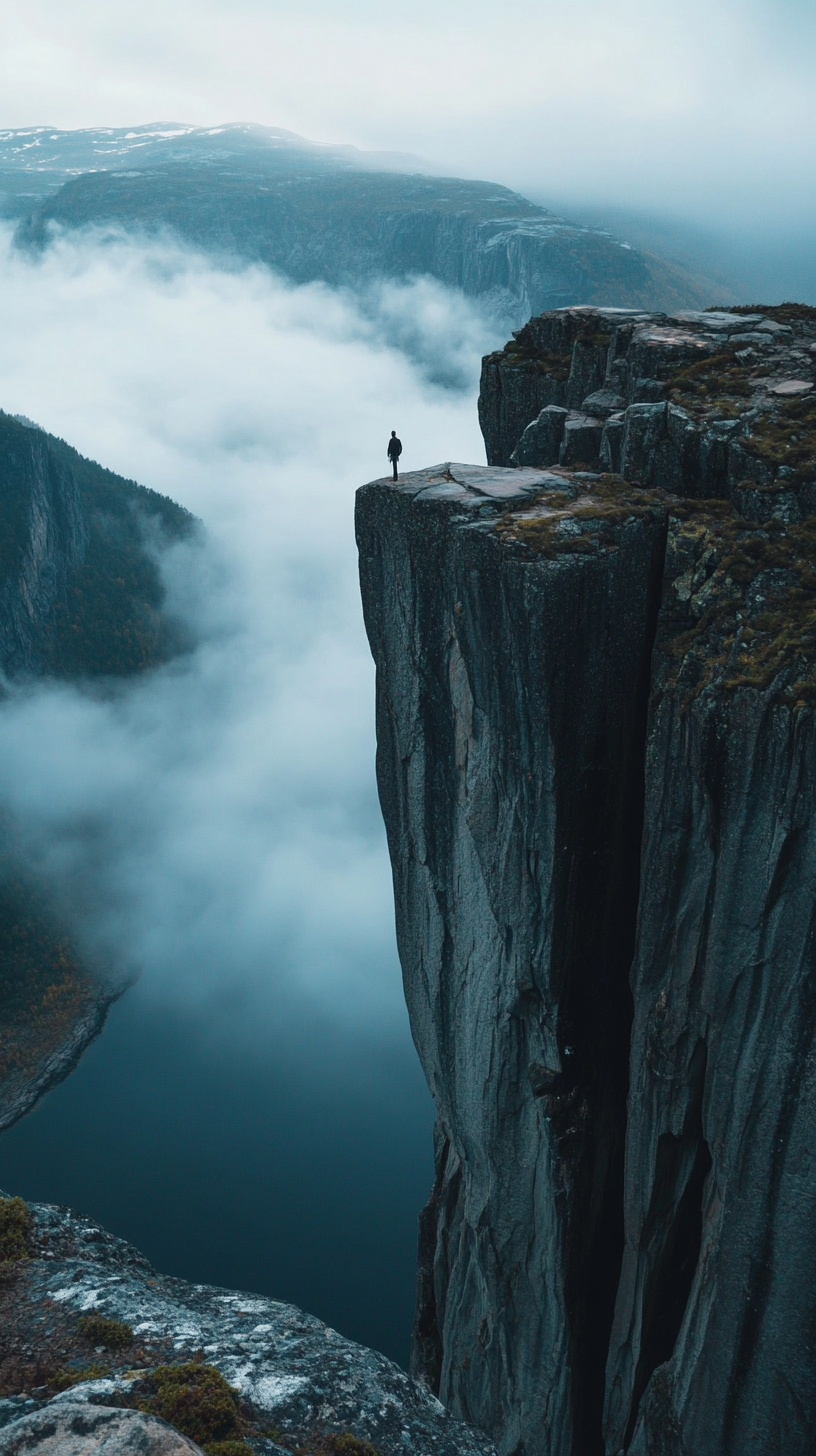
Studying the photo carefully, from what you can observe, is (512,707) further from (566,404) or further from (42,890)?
(42,890)

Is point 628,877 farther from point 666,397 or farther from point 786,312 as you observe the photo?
point 786,312

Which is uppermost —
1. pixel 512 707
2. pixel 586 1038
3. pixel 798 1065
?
pixel 512 707

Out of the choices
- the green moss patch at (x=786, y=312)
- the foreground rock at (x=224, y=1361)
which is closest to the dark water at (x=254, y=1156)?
the foreground rock at (x=224, y=1361)

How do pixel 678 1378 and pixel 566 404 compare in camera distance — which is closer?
pixel 678 1378

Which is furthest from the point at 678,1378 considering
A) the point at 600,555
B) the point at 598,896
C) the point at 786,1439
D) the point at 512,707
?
the point at 600,555

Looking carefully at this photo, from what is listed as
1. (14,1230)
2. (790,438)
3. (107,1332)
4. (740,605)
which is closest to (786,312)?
(790,438)

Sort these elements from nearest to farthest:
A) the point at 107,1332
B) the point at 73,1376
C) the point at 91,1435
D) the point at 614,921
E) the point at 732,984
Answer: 1. the point at 91,1435
2. the point at 73,1376
3. the point at 107,1332
4. the point at 732,984
5. the point at 614,921
